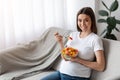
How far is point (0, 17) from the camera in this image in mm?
2777

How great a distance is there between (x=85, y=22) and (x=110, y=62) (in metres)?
0.41

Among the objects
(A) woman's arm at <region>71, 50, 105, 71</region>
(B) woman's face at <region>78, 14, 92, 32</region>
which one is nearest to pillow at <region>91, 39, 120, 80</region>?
(A) woman's arm at <region>71, 50, 105, 71</region>

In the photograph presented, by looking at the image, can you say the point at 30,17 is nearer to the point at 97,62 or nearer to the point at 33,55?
the point at 33,55

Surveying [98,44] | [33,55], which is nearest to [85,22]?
[98,44]

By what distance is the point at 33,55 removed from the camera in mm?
2668

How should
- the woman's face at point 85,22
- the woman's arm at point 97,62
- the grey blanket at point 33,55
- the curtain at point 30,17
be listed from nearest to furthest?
the woman's arm at point 97,62, the woman's face at point 85,22, the grey blanket at point 33,55, the curtain at point 30,17

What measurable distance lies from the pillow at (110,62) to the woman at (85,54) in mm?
60

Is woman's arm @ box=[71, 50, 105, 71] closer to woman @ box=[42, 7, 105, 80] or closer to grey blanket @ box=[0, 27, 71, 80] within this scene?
woman @ box=[42, 7, 105, 80]

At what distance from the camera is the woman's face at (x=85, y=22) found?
6.72 feet

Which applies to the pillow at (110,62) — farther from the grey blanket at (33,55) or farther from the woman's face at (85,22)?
the grey blanket at (33,55)

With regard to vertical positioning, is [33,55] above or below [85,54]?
below

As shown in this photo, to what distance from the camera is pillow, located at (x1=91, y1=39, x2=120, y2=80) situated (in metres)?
1.93

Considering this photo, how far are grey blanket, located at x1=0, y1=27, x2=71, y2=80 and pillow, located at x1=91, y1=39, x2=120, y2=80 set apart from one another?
0.58 metres

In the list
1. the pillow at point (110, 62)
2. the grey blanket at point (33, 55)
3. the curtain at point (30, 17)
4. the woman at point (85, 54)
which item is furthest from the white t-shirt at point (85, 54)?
the curtain at point (30, 17)
